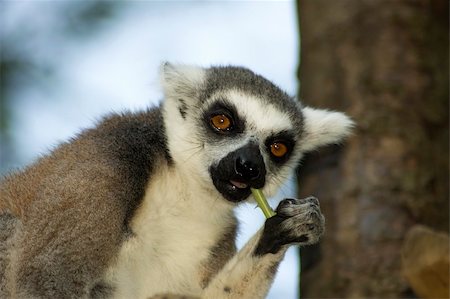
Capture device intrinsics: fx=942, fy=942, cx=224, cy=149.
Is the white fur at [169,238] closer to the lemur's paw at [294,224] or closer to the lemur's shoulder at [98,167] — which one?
the lemur's shoulder at [98,167]

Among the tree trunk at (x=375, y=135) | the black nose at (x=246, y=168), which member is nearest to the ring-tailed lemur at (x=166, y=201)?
the black nose at (x=246, y=168)

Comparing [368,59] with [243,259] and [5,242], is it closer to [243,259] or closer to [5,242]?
[243,259]

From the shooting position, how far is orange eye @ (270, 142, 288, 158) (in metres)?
7.00

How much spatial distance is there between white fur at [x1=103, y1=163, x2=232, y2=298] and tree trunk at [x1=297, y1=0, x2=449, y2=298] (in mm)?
1419

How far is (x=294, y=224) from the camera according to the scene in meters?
6.23

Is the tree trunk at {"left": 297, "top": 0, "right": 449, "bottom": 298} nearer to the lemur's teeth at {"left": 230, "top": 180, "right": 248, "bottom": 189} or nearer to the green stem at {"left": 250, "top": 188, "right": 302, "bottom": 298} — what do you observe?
the green stem at {"left": 250, "top": 188, "right": 302, "bottom": 298}

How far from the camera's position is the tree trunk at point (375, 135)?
782cm

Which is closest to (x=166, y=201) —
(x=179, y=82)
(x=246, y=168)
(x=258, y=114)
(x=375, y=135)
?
(x=246, y=168)

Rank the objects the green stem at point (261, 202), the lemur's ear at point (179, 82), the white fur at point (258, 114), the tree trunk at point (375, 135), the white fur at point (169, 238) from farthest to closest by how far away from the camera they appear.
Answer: the tree trunk at point (375, 135) < the lemur's ear at point (179, 82) < the white fur at point (258, 114) < the green stem at point (261, 202) < the white fur at point (169, 238)

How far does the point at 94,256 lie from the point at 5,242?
630 mm

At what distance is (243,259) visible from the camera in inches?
255

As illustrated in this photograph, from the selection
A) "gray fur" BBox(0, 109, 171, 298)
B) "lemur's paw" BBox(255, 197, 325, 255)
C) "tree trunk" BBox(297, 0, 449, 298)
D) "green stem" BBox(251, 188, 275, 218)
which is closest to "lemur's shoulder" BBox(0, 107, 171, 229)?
"gray fur" BBox(0, 109, 171, 298)

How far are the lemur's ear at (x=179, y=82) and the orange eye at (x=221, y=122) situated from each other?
1.30ft

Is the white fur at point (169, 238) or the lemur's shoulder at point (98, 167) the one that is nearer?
the lemur's shoulder at point (98, 167)
